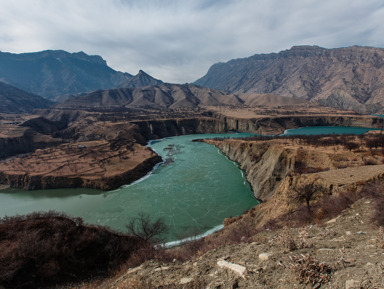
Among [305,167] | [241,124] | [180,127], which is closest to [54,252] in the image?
[305,167]

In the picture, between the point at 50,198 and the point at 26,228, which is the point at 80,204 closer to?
the point at 50,198

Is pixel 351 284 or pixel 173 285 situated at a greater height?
pixel 351 284

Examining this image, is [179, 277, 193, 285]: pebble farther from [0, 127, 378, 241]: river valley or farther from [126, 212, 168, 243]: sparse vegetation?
[0, 127, 378, 241]: river valley

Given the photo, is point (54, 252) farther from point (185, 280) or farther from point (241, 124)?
point (241, 124)

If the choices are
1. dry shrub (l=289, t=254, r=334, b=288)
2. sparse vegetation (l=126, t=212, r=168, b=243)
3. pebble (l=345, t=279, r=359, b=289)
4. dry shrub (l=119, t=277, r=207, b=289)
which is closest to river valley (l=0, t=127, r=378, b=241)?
sparse vegetation (l=126, t=212, r=168, b=243)

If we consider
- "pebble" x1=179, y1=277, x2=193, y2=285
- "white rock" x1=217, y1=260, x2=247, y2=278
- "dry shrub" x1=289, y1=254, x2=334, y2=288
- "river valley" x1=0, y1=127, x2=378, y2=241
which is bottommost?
"river valley" x1=0, y1=127, x2=378, y2=241
